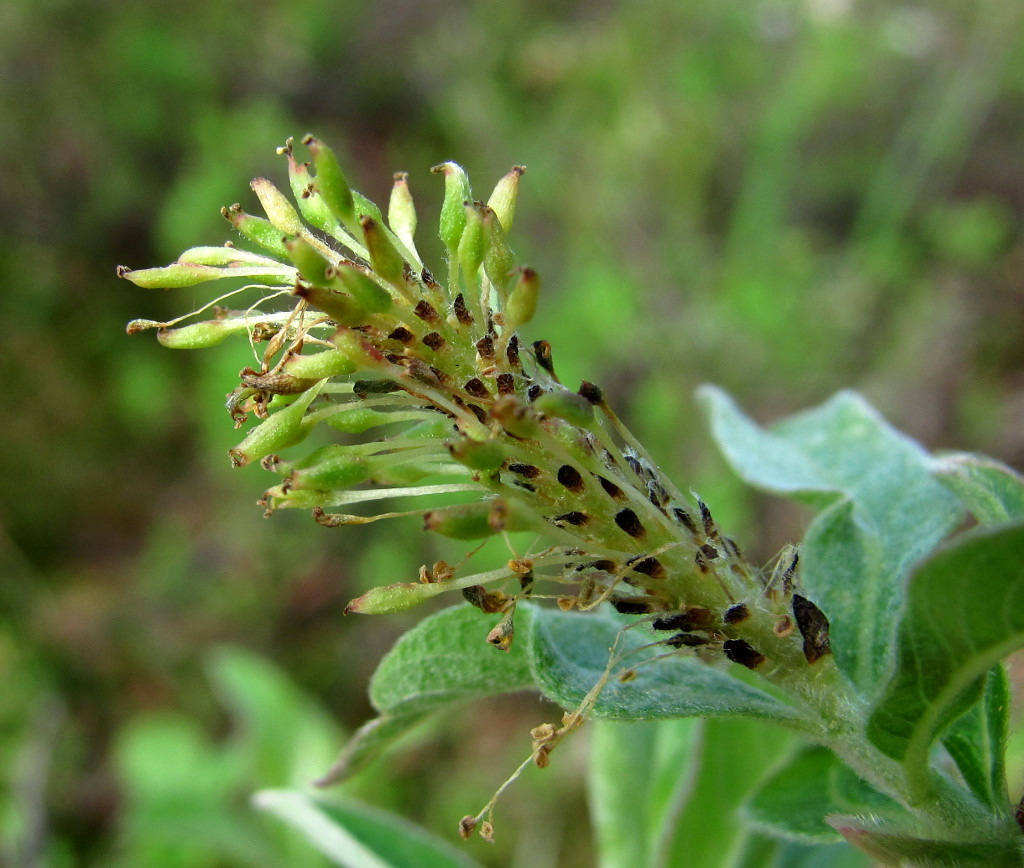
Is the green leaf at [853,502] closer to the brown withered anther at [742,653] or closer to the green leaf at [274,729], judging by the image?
the brown withered anther at [742,653]

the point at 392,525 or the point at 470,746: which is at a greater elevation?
the point at 392,525

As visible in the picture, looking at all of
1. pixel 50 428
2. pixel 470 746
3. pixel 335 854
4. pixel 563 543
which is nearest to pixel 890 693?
pixel 563 543

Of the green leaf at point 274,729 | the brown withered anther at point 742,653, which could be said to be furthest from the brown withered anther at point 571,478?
the green leaf at point 274,729

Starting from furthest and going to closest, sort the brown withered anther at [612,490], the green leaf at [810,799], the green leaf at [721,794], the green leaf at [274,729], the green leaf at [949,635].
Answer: the green leaf at [274,729]
the green leaf at [721,794]
the green leaf at [810,799]
the brown withered anther at [612,490]
the green leaf at [949,635]

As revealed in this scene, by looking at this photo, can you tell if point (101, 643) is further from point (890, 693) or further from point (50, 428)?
point (890, 693)

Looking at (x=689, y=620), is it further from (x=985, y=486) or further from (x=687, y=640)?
(x=985, y=486)

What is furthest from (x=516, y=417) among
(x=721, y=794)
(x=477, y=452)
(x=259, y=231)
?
(x=721, y=794)
